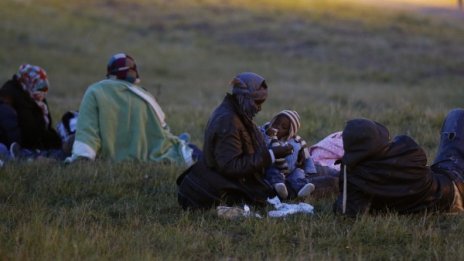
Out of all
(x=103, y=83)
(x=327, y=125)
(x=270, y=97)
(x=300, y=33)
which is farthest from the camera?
(x=300, y=33)

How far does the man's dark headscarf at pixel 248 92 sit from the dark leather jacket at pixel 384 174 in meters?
0.96

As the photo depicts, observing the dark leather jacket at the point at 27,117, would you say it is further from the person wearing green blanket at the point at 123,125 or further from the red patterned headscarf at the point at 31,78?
the person wearing green blanket at the point at 123,125

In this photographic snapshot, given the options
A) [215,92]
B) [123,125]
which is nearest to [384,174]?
[123,125]

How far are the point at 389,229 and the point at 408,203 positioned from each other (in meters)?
0.58

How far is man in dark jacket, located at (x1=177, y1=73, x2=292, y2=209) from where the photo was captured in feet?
22.2

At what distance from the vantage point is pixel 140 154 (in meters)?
10.0

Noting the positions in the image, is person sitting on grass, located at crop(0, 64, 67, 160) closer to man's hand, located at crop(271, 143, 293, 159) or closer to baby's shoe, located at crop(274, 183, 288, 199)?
baby's shoe, located at crop(274, 183, 288, 199)

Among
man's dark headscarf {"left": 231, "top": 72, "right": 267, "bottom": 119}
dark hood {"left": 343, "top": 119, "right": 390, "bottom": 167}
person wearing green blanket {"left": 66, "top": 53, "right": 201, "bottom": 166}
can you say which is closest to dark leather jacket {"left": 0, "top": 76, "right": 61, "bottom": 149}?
person wearing green blanket {"left": 66, "top": 53, "right": 201, "bottom": 166}

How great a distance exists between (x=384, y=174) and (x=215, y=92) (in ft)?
53.4

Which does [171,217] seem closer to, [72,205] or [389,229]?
[72,205]

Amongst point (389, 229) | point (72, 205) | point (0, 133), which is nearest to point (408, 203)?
point (389, 229)

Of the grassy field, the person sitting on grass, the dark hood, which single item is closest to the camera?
the grassy field

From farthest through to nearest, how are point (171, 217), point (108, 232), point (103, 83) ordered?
point (103, 83) → point (171, 217) → point (108, 232)

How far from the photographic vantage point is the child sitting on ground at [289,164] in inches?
285
